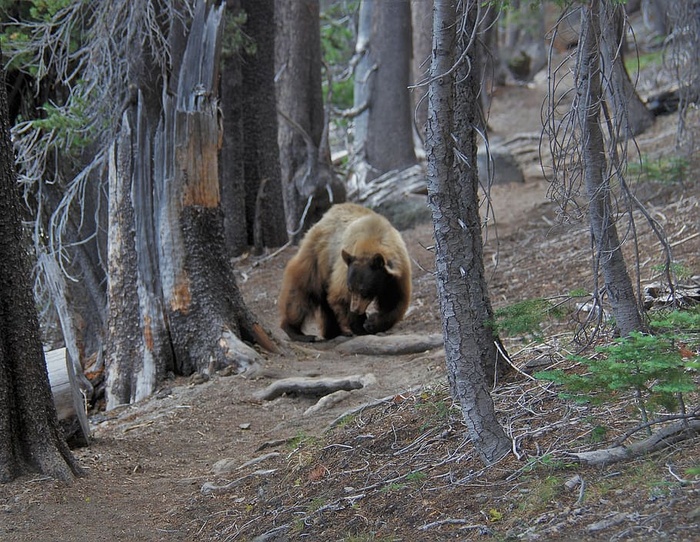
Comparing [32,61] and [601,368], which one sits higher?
[32,61]

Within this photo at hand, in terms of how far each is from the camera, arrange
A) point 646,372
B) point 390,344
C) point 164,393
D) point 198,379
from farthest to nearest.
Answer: point 390,344, point 198,379, point 164,393, point 646,372

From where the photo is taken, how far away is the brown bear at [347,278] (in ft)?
33.8

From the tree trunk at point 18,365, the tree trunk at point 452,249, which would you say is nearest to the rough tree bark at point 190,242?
the tree trunk at point 18,365

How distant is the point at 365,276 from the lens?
33.6 feet

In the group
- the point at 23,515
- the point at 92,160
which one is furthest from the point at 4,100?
the point at 92,160

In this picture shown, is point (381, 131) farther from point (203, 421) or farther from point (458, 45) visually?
point (458, 45)

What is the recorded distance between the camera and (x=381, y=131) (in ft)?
63.5

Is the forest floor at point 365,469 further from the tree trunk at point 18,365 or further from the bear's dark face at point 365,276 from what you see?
the bear's dark face at point 365,276

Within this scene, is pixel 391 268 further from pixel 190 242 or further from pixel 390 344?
pixel 190 242

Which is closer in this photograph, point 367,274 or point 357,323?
point 367,274

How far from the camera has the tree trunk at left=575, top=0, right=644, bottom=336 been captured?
5.15 metres

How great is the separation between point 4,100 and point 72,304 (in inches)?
230

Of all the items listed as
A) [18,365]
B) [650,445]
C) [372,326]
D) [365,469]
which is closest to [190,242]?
[372,326]

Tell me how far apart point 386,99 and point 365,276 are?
10.3 m
